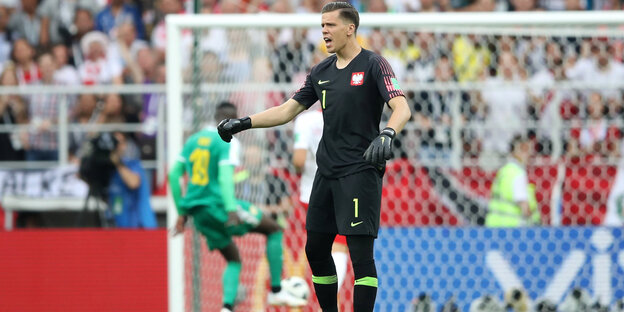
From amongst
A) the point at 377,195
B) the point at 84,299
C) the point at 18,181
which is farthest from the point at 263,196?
the point at 377,195

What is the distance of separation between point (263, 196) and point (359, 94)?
4.38 m

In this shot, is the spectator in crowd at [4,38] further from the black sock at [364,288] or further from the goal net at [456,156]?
the black sock at [364,288]

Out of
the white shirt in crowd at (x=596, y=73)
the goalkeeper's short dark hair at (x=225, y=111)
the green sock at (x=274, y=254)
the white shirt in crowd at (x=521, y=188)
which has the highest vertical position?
the white shirt in crowd at (x=596, y=73)

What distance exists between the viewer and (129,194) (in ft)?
35.7

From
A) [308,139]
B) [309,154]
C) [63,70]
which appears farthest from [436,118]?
[63,70]

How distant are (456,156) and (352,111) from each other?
15.4ft

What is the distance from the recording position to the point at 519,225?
10.0 m

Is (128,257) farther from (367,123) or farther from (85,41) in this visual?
(367,123)

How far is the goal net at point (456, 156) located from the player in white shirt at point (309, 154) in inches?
38.0

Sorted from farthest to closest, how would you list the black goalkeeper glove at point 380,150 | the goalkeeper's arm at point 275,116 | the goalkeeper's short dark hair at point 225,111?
the goalkeeper's short dark hair at point 225,111 < the goalkeeper's arm at point 275,116 < the black goalkeeper glove at point 380,150

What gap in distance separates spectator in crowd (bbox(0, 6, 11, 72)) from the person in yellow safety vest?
21.6ft

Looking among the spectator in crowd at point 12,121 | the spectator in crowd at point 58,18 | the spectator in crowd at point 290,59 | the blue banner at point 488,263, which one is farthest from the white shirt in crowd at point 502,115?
the spectator in crowd at point 58,18

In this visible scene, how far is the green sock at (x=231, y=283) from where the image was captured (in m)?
8.62

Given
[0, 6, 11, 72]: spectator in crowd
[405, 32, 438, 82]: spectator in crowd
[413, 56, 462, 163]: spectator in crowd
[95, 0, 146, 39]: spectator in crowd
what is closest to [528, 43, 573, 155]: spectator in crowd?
[413, 56, 462, 163]: spectator in crowd
